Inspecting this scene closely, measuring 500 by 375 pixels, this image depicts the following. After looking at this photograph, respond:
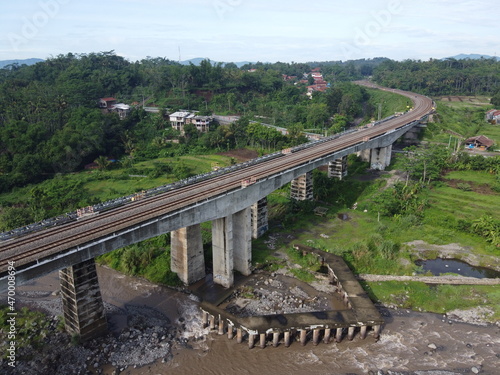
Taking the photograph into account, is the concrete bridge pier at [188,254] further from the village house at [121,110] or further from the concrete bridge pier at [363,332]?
the village house at [121,110]

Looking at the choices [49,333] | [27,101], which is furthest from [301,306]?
[27,101]

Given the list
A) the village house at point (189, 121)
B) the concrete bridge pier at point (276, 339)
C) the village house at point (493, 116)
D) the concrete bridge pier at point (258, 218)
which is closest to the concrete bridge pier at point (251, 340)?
the concrete bridge pier at point (276, 339)

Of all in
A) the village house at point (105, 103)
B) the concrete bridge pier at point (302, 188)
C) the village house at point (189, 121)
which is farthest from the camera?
the village house at point (105, 103)

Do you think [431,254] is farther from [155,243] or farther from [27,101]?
[27,101]

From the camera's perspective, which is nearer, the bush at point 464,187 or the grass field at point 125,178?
Answer: the bush at point 464,187

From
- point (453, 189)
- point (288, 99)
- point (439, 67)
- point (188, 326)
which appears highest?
point (439, 67)

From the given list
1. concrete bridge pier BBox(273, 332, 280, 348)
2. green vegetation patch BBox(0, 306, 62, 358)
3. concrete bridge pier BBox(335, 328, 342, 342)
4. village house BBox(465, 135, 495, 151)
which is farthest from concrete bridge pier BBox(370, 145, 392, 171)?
green vegetation patch BBox(0, 306, 62, 358)

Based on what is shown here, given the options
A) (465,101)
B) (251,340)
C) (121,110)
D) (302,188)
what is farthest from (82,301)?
(465,101)
